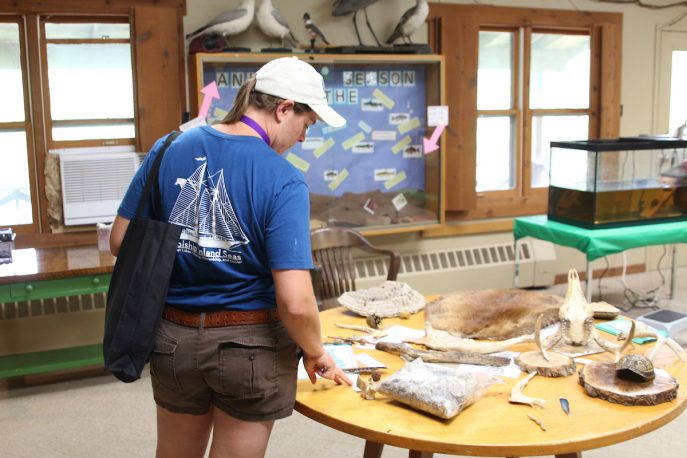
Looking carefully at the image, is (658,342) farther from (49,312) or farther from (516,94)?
(516,94)

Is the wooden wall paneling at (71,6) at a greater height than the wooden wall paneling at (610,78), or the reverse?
the wooden wall paneling at (71,6)

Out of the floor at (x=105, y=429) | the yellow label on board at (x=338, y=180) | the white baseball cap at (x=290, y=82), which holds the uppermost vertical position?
the white baseball cap at (x=290, y=82)

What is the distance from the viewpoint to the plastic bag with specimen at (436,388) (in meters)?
1.67

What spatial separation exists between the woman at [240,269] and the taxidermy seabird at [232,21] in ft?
9.07

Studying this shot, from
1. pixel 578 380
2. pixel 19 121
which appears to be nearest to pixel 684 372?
pixel 578 380

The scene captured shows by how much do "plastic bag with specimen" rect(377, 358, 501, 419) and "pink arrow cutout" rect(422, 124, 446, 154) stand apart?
3.31 metres

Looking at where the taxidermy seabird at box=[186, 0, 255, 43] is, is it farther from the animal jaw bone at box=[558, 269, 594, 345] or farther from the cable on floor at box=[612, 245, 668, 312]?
the cable on floor at box=[612, 245, 668, 312]

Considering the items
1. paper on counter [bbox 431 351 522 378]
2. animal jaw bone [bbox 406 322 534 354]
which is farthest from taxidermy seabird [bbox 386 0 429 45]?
paper on counter [bbox 431 351 522 378]

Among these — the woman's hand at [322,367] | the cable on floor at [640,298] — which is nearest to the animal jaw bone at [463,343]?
the woman's hand at [322,367]

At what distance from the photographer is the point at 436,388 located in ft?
5.61

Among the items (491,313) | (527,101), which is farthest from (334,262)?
(527,101)

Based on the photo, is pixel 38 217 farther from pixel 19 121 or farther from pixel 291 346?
pixel 291 346

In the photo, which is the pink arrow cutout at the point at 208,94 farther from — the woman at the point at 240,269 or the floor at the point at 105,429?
the woman at the point at 240,269

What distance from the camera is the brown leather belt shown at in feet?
5.28
